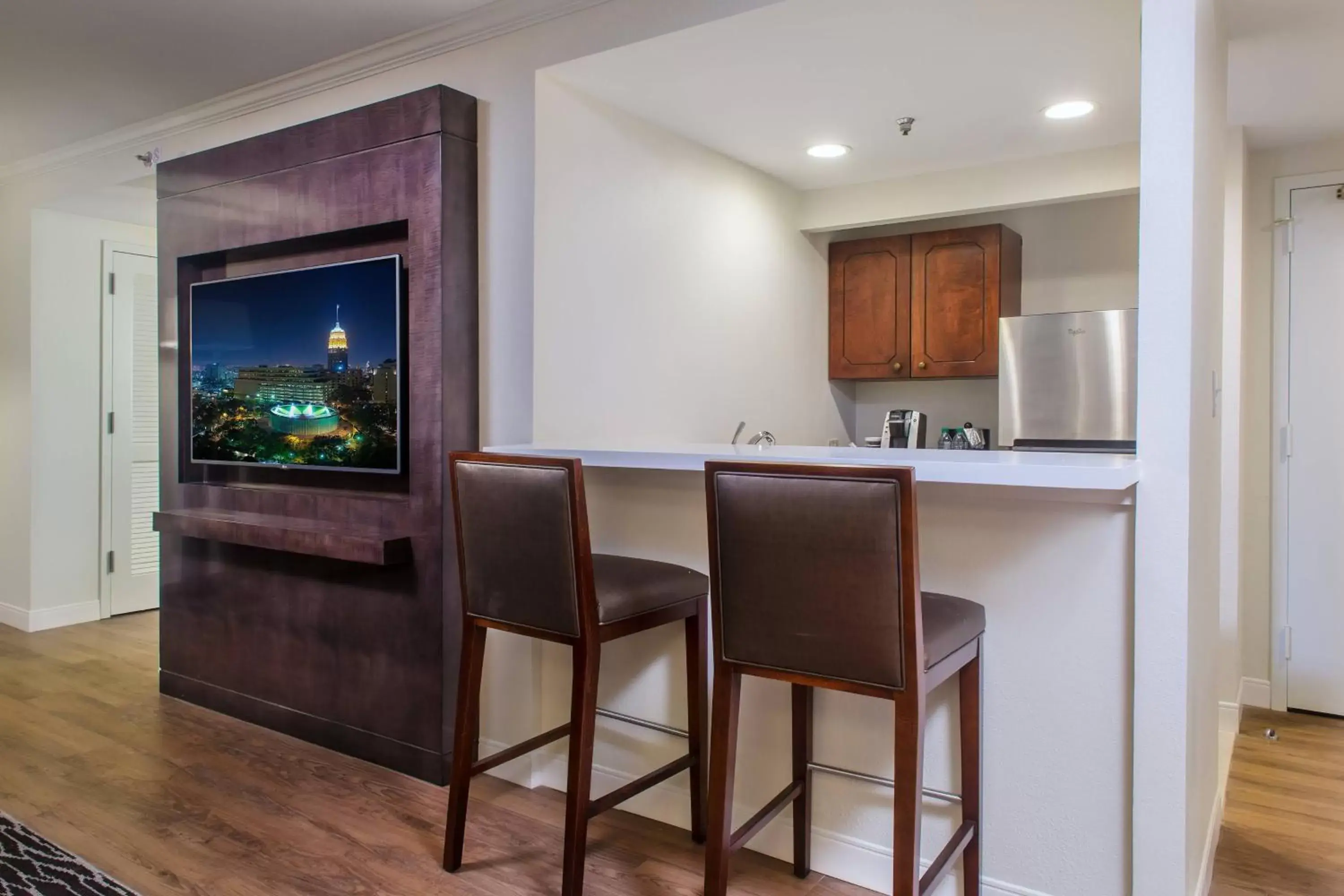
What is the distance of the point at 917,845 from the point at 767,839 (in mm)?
899

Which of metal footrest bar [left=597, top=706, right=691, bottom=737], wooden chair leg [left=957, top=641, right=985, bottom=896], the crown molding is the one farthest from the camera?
the crown molding

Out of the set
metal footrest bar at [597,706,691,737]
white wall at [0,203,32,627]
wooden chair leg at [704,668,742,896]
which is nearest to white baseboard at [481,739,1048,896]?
metal footrest bar at [597,706,691,737]

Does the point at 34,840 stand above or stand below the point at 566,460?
below

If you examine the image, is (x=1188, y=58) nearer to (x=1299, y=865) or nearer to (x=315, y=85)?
(x=1299, y=865)

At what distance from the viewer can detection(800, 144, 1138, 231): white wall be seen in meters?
3.68

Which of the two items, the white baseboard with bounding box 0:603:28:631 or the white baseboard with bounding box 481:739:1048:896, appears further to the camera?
the white baseboard with bounding box 0:603:28:631

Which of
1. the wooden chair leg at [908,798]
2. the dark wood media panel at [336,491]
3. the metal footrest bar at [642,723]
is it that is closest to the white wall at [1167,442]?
the wooden chair leg at [908,798]

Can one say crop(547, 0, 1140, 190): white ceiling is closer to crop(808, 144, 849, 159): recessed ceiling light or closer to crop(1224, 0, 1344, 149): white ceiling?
crop(808, 144, 849, 159): recessed ceiling light

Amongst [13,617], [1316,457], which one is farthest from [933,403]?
[13,617]

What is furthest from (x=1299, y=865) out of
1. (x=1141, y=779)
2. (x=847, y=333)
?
(x=847, y=333)

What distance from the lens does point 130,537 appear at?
16.5 ft

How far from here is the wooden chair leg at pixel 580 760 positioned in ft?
6.53

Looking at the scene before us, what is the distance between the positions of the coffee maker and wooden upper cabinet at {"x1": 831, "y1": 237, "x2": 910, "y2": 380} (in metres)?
0.19

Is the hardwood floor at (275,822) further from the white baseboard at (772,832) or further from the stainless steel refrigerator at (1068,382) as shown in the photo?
the stainless steel refrigerator at (1068,382)
